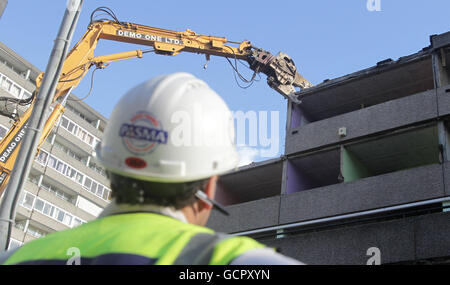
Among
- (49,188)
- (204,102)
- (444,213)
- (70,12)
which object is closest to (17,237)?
(49,188)

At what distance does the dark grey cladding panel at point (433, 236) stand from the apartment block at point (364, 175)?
2cm

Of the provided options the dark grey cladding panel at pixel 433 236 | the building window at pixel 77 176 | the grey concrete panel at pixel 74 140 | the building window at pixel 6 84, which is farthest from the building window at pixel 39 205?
the dark grey cladding panel at pixel 433 236

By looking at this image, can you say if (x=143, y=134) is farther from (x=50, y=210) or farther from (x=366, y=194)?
(x=50, y=210)

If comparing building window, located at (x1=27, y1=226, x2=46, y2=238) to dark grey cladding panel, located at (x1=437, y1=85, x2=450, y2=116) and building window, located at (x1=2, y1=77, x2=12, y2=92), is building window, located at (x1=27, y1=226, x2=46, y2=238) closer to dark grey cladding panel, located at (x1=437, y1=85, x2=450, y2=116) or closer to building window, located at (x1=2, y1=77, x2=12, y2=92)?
building window, located at (x1=2, y1=77, x2=12, y2=92)

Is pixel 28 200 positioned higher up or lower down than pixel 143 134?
higher up

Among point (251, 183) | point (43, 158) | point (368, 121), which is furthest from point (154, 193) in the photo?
point (43, 158)

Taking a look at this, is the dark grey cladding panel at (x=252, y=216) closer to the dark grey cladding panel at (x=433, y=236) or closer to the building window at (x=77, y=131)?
the dark grey cladding panel at (x=433, y=236)

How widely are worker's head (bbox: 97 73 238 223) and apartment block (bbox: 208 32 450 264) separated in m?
12.3

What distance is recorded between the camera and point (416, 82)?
1831 centimetres

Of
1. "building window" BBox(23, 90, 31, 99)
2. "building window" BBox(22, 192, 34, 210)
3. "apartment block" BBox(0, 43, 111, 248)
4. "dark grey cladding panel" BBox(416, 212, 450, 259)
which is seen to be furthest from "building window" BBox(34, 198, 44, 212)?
"dark grey cladding panel" BBox(416, 212, 450, 259)

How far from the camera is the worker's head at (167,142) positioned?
72.2 inches

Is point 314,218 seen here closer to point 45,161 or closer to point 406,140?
point 406,140

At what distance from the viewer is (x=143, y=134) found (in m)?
1.85

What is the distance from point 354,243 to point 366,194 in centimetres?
142
